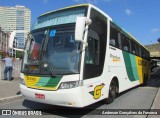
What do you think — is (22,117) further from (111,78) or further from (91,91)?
(111,78)

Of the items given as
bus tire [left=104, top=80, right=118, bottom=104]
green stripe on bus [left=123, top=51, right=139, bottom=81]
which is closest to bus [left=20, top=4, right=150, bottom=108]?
bus tire [left=104, top=80, right=118, bottom=104]

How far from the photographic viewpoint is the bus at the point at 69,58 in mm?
6477

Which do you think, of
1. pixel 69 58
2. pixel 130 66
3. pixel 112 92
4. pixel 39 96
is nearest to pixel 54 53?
pixel 69 58

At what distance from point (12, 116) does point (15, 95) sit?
3.17 m

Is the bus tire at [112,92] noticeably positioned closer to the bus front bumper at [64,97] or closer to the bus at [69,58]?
the bus at [69,58]

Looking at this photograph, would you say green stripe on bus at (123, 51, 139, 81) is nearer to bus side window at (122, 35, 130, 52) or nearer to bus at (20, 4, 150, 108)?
bus side window at (122, 35, 130, 52)

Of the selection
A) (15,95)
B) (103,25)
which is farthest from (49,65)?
(15,95)

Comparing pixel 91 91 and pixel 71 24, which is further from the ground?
pixel 71 24

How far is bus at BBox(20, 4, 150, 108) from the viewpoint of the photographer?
6.48 meters

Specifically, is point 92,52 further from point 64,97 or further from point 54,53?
point 64,97

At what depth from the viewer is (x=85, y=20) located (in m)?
6.50

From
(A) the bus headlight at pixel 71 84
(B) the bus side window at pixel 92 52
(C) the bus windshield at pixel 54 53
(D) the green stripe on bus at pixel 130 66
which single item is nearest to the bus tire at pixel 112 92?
(B) the bus side window at pixel 92 52

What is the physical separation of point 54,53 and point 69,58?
19.9 inches

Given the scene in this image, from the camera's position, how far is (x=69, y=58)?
6.62 m
